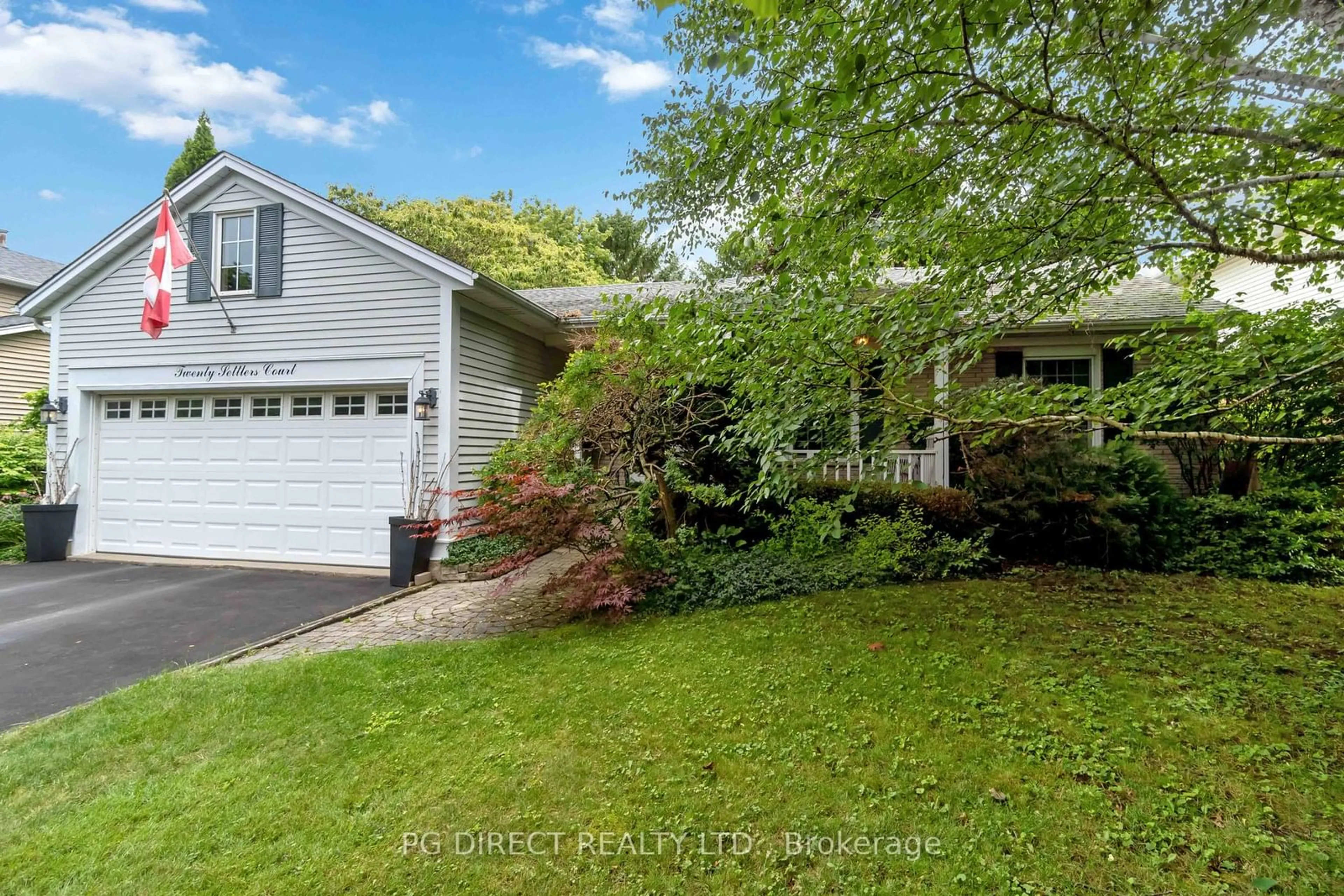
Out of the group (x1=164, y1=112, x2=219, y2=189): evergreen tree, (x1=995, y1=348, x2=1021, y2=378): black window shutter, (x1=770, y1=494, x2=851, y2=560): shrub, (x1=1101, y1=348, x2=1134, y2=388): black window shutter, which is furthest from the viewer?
(x1=164, y1=112, x2=219, y2=189): evergreen tree

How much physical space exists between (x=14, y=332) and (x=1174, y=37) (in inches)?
649

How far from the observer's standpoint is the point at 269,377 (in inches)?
298

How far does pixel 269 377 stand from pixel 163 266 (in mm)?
1696

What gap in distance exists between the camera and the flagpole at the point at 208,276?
25.1ft

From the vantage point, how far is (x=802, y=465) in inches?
153

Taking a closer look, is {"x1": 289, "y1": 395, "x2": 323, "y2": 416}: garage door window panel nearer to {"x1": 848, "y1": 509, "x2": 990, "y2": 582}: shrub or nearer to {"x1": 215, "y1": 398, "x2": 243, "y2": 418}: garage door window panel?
{"x1": 215, "y1": 398, "x2": 243, "y2": 418}: garage door window panel

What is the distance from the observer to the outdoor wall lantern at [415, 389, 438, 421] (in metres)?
6.98

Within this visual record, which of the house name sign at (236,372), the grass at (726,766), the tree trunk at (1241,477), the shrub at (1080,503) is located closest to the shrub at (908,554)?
the shrub at (1080,503)

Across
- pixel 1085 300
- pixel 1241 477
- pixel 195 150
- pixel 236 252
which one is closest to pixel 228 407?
pixel 236 252

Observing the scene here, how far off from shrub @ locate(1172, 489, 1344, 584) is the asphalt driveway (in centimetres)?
908

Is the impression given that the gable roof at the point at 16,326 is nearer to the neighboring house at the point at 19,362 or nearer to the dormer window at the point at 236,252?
the neighboring house at the point at 19,362

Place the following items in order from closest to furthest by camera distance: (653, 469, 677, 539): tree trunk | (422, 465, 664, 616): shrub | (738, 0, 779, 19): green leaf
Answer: (738, 0, 779, 19): green leaf
(422, 465, 664, 616): shrub
(653, 469, 677, 539): tree trunk

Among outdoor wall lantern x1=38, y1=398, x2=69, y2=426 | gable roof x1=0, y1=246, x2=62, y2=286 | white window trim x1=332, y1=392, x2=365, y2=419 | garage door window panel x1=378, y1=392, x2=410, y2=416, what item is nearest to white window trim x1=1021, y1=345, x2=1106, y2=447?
garage door window panel x1=378, y1=392, x2=410, y2=416

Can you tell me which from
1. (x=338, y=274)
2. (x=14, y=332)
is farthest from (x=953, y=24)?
(x=14, y=332)
